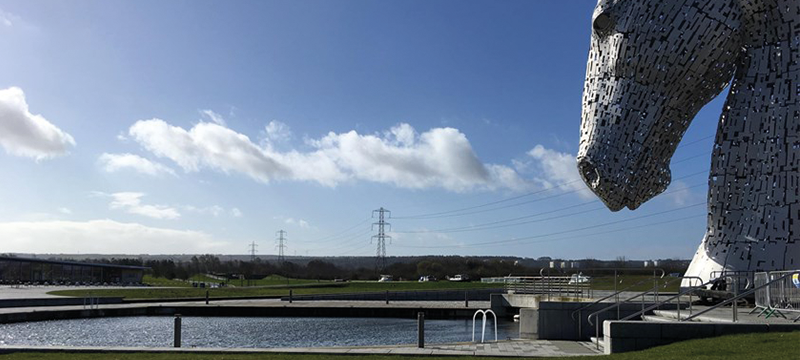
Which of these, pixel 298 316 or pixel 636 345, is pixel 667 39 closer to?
pixel 636 345

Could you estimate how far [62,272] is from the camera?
6309cm

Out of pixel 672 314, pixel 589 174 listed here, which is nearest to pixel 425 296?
pixel 589 174

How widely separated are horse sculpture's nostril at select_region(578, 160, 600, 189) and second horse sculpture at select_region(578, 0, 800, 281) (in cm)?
2

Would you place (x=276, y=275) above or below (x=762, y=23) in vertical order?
below

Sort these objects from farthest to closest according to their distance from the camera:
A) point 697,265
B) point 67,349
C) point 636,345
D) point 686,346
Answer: point 697,265 < point 67,349 < point 636,345 < point 686,346

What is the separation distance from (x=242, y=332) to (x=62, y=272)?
49.2 meters

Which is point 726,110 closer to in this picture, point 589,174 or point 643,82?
point 643,82

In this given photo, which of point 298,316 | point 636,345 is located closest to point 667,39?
point 636,345

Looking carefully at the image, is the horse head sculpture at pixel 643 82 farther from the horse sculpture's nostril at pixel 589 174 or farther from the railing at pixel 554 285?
the railing at pixel 554 285

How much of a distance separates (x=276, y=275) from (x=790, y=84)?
77.4 meters

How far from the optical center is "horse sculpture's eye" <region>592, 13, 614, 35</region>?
49.8 ft

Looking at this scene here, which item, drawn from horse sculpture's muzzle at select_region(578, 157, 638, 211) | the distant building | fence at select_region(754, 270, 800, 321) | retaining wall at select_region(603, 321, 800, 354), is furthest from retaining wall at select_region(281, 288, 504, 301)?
the distant building

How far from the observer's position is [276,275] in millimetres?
87562

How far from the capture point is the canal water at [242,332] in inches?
695
